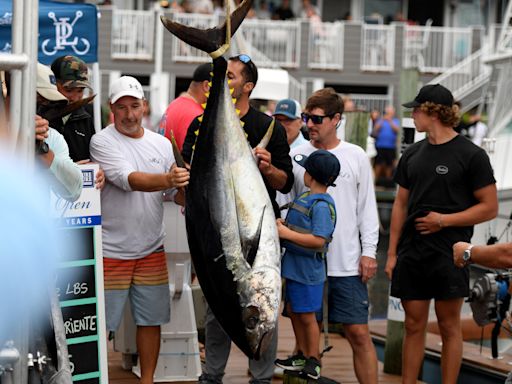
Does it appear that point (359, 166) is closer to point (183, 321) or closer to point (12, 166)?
point (183, 321)

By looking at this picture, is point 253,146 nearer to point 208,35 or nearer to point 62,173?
point 208,35

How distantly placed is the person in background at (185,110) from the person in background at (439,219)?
1634mm

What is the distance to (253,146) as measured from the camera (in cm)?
593

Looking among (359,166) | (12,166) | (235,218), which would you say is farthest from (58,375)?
(359,166)

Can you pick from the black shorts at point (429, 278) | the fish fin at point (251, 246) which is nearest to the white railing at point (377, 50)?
the black shorts at point (429, 278)

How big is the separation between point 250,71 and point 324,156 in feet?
1.99

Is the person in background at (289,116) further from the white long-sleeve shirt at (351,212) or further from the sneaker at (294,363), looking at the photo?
the sneaker at (294,363)

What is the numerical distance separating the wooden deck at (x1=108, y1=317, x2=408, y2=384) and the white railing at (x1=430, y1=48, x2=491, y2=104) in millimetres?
23697

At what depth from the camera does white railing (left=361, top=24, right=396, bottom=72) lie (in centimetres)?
3297

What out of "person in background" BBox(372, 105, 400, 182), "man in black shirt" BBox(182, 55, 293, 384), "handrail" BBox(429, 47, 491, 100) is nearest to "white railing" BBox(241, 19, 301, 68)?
"handrail" BBox(429, 47, 491, 100)

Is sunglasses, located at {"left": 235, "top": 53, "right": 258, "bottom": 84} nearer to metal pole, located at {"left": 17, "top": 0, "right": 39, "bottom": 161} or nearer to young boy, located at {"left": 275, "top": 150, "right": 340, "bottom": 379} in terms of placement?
young boy, located at {"left": 275, "top": 150, "right": 340, "bottom": 379}

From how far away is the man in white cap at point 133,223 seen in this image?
6141mm

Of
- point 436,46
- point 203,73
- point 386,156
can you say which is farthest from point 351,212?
point 436,46

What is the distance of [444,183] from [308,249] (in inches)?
35.5
